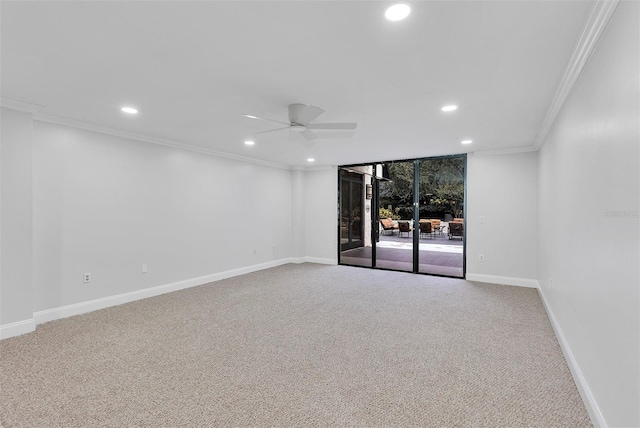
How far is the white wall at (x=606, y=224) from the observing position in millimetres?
1317

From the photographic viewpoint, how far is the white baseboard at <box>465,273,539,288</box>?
4.90m

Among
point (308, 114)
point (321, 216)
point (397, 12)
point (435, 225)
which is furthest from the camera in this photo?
point (435, 225)

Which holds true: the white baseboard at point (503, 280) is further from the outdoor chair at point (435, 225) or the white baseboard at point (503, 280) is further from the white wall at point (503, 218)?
the outdoor chair at point (435, 225)

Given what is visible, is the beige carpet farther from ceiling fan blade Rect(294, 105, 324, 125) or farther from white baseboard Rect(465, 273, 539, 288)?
ceiling fan blade Rect(294, 105, 324, 125)

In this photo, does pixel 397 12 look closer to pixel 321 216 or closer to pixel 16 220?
pixel 16 220

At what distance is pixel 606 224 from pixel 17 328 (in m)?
4.93

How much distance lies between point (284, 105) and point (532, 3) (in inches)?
81.6

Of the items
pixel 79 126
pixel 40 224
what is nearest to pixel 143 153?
pixel 79 126

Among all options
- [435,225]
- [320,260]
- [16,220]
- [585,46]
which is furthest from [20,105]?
[435,225]

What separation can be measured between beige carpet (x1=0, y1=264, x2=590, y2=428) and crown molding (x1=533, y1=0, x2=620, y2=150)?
223 cm

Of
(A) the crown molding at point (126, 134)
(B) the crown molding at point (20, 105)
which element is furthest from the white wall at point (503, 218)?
(B) the crown molding at point (20, 105)

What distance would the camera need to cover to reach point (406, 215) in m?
11.9

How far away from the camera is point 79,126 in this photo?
12.1 ft

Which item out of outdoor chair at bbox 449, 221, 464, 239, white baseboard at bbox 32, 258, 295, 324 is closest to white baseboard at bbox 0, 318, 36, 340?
white baseboard at bbox 32, 258, 295, 324
